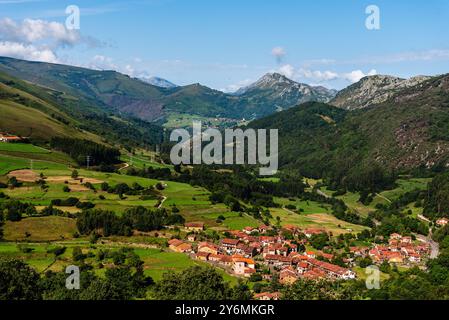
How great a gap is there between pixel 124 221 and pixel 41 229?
12308 mm

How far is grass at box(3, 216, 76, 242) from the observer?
69312 mm

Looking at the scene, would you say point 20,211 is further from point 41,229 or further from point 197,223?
point 197,223

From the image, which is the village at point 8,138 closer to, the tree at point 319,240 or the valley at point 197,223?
the valley at point 197,223

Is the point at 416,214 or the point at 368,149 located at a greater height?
the point at 368,149

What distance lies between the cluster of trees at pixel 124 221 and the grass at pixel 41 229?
80.9 inches

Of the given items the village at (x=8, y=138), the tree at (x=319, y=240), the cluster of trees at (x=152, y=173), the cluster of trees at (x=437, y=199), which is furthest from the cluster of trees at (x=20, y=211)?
the cluster of trees at (x=437, y=199)

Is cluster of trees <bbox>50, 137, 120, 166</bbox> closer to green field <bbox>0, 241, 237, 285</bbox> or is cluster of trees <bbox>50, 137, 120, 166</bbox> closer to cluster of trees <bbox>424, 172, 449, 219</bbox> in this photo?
green field <bbox>0, 241, 237, 285</bbox>

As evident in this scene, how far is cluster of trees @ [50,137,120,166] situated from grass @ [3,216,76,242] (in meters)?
46.7

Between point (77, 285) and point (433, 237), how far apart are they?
7066cm

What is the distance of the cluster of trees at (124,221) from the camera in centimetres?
7312

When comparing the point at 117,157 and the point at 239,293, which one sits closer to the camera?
the point at 239,293

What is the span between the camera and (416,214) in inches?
4454

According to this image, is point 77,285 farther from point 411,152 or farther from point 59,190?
point 411,152
